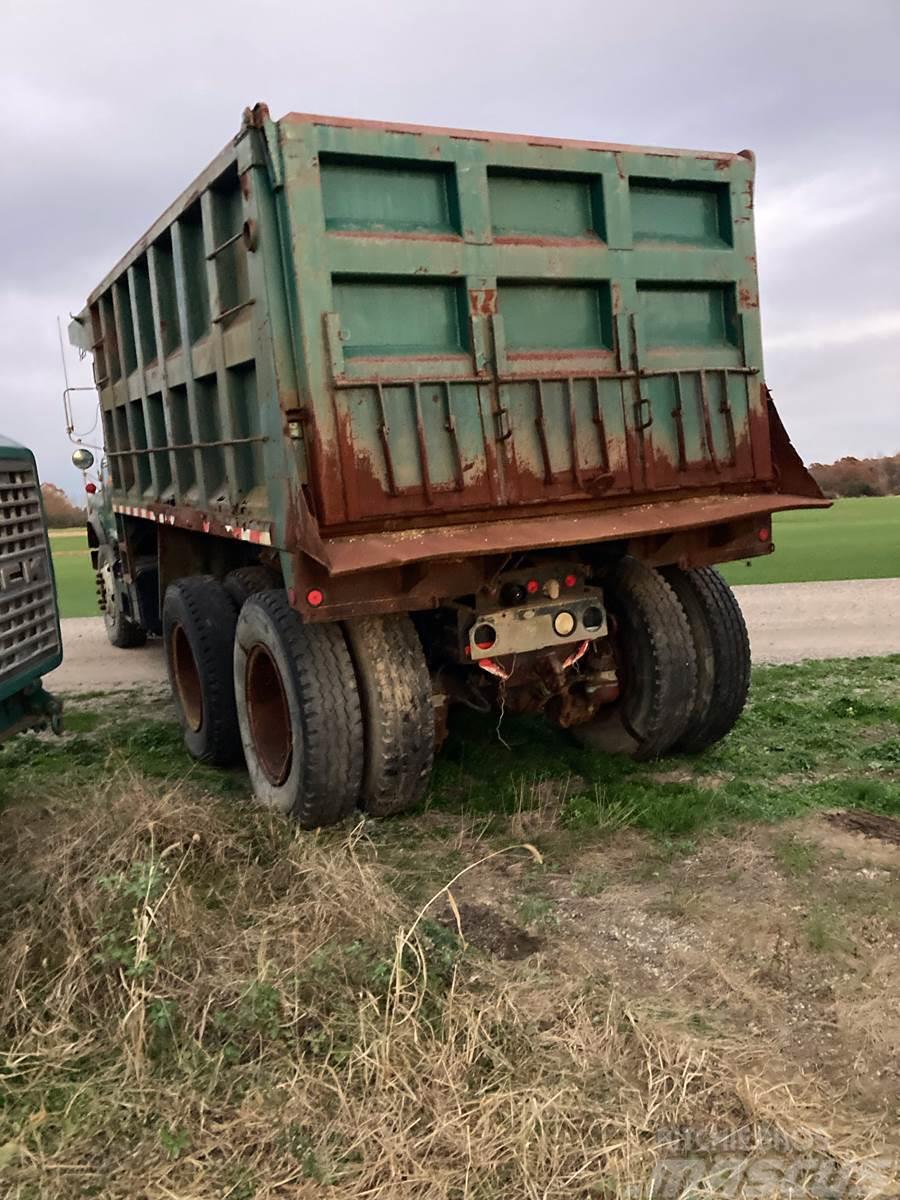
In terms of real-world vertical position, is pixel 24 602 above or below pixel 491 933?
above

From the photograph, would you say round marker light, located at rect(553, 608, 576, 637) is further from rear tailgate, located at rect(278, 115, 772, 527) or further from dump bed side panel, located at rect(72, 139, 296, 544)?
dump bed side panel, located at rect(72, 139, 296, 544)

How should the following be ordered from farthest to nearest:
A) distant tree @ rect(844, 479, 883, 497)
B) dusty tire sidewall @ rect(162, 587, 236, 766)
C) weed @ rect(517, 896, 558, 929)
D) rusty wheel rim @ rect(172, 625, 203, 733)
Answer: distant tree @ rect(844, 479, 883, 497) → rusty wheel rim @ rect(172, 625, 203, 733) → dusty tire sidewall @ rect(162, 587, 236, 766) → weed @ rect(517, 896, 558, 929)

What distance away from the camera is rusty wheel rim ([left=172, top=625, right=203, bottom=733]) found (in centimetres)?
677

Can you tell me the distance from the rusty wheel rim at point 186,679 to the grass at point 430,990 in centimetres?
136

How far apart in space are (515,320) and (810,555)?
40.7 ft

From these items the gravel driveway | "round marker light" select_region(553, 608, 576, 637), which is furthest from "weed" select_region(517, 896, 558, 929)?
the gravel driveway

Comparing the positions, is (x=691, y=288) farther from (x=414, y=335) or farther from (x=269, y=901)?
(x=269, y=901)

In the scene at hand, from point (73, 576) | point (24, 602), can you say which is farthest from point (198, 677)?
point (73, 576)

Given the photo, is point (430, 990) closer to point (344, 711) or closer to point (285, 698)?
point (344, 711)

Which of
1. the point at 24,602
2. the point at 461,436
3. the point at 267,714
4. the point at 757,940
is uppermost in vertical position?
the point at 461,436

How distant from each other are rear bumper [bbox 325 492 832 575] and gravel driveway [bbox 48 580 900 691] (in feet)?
12.5

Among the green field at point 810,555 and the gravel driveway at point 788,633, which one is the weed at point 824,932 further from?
the green field at point 810,555

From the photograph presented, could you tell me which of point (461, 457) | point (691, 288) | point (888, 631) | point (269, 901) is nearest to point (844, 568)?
point (888, 631)

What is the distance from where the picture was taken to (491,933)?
158 inches
